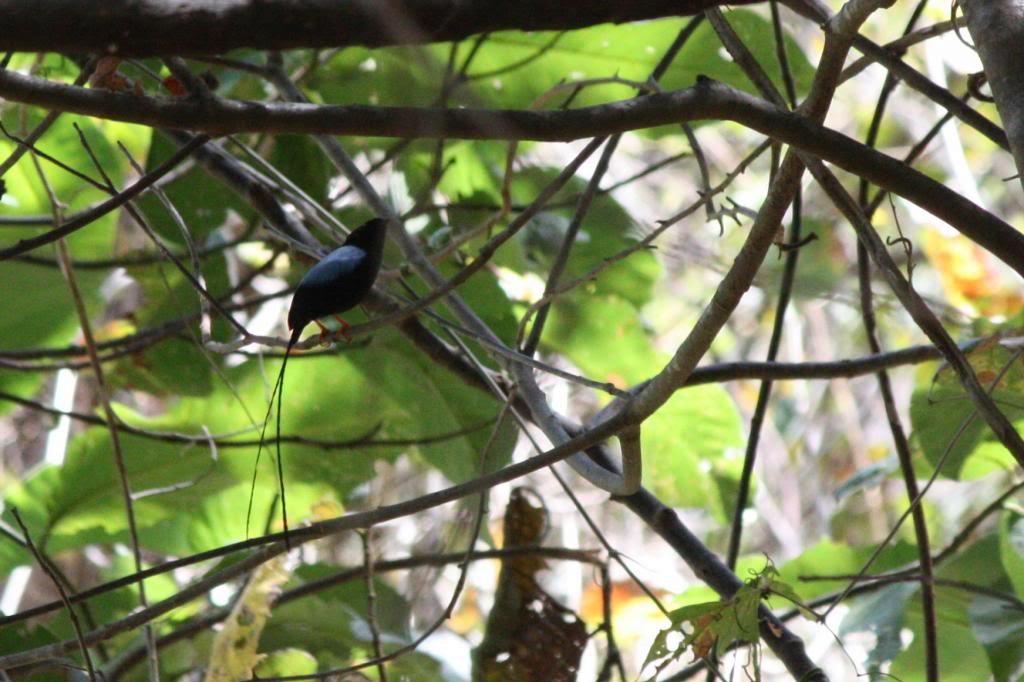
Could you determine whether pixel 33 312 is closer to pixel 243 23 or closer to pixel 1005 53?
pixel 243 23

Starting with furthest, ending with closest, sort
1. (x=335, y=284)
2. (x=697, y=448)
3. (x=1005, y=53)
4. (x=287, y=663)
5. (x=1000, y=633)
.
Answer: (x=697, y=448) → (x=287, y=663) → (x=1000, y=633) → (x=335, y=284) → (x=1005, y=53)

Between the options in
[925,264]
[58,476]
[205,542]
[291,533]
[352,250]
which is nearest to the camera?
[291,533]

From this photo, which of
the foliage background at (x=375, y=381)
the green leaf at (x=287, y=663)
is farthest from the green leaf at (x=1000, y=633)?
the green leaf at (x=287, y=663)

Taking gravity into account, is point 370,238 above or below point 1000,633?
above

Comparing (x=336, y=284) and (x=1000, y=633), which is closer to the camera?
(x=336, y=284)

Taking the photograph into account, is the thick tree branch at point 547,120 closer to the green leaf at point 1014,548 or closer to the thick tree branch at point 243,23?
the thick tree branch at point 243,23

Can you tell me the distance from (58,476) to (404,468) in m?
3.15

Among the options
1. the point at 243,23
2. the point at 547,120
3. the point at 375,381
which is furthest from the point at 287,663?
the point at 243,23

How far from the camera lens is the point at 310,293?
1319mm

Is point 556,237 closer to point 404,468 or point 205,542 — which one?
point 205,542

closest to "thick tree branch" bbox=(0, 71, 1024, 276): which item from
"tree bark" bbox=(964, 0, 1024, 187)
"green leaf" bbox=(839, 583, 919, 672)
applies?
"tree bark" bbox=(964, 0, 1024, 187)

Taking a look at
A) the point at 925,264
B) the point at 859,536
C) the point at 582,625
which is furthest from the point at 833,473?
the point at 582,625

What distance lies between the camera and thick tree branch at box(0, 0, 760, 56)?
763 mm

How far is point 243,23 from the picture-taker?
0.82 meters
